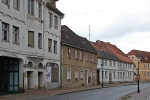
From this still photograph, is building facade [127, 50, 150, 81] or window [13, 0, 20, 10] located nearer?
window [13, 0, 20, 10]

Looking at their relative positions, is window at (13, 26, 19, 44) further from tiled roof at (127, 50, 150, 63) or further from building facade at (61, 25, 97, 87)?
tiled roof at (127, 50, 150, 63)

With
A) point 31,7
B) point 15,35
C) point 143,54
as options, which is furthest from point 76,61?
point 143,54

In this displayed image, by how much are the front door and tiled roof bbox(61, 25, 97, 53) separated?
10.9m

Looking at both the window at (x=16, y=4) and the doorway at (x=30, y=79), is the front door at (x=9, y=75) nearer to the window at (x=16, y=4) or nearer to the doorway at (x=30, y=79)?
the doorway at (x=30, y=79)

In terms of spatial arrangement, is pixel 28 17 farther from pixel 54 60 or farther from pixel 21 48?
pixel 54 60

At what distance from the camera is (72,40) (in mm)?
43750

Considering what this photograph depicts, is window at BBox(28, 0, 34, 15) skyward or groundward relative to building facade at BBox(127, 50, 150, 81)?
skyward

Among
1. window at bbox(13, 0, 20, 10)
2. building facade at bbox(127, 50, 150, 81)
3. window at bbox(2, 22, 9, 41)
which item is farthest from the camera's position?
building facade at bbox(127, 50, 150, 81)

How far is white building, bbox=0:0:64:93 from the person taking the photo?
87.4 feet

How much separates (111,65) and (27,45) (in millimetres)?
36489

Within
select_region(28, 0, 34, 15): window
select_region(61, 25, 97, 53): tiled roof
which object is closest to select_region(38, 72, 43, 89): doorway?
select_region(61, 25, 97, 53): tiled roof

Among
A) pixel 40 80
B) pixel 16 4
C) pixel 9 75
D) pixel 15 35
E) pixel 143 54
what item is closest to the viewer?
pixel 15 35

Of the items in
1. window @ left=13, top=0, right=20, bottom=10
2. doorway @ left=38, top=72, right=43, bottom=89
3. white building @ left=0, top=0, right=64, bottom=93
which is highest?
window @ left=13, top=0, right=20, bottom=10

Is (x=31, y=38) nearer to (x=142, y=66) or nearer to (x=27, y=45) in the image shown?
(x=27, y=45)
